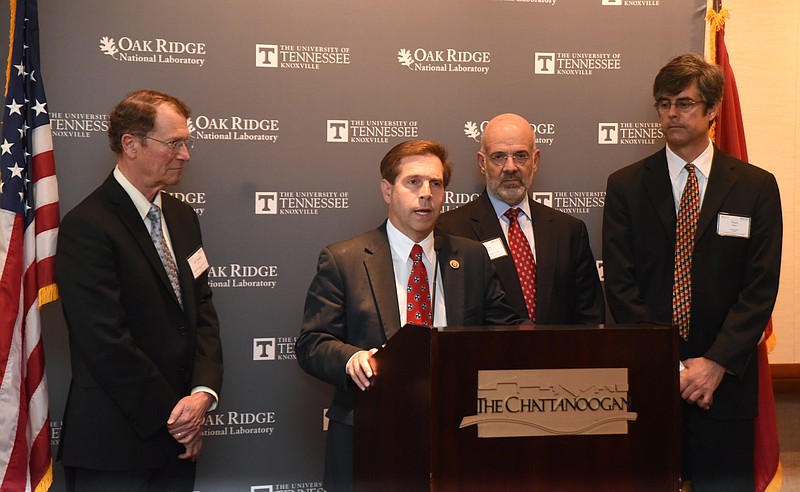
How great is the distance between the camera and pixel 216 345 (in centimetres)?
318

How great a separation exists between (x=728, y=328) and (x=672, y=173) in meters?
0.67

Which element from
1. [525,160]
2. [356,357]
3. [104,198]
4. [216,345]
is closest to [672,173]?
[525,160]

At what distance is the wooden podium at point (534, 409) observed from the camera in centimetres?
194

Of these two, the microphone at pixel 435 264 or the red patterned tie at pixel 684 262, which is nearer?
the microphone at pixel 435 264

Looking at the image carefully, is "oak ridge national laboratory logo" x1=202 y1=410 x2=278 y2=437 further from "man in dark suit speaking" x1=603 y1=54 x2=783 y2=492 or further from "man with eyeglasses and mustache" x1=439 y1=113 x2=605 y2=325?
"man in dark suit speaking" x1=603 y1=54 x2=783 y2=492

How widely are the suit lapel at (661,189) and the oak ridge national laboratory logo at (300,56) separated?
4.94 ft

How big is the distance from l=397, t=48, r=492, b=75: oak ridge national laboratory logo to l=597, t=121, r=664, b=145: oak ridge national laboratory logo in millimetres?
712

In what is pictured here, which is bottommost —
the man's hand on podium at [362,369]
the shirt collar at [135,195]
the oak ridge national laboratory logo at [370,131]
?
the man's hand on podium at [362,369]

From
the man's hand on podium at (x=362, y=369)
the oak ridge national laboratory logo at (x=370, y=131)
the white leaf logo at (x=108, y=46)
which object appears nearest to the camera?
the man's hand on podium at (x=362, y=369)

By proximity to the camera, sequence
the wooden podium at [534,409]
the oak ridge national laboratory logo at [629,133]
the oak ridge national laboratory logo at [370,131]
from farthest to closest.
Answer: the oak ridge national laboratory logo at [629,133]
the oak ridge national laboratory logo at [370,131]
the wooden podium at [534,409]

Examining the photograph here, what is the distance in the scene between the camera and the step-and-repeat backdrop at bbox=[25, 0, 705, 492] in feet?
12.4

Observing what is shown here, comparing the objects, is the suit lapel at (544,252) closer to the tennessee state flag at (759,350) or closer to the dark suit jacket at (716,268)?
the dark suit jacket at (716,268)

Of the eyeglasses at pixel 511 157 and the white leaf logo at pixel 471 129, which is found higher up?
the white leaf logo at pixel 471 129

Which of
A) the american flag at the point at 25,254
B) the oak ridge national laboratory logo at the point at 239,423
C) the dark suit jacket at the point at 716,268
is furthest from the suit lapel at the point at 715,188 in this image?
the american flag at the point at 25,254
